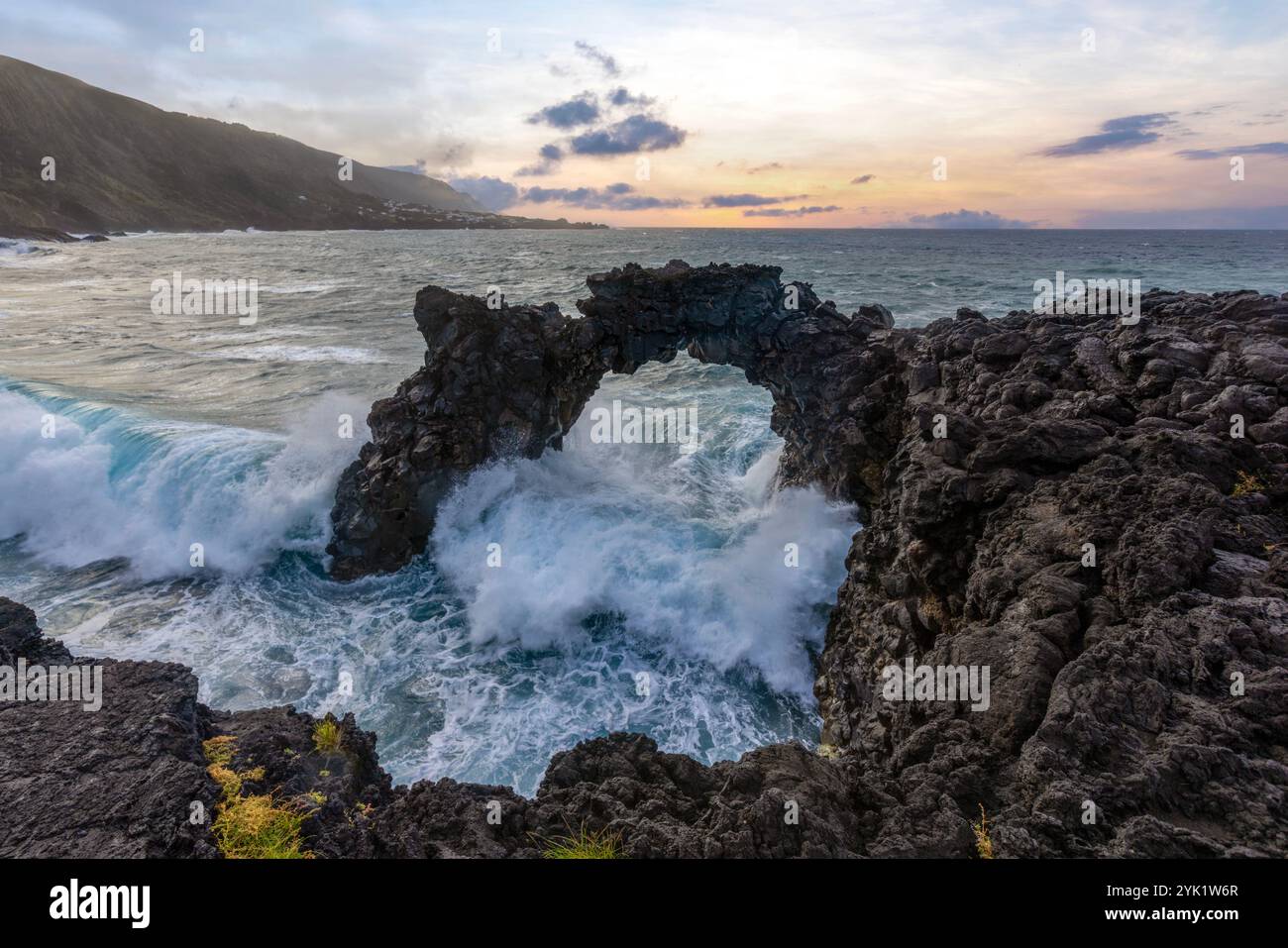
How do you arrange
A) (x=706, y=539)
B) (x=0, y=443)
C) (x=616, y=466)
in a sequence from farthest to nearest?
(x=616, y=466) < (x=0, y=443) < (x=706, y=539)

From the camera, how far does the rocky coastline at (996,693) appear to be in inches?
204

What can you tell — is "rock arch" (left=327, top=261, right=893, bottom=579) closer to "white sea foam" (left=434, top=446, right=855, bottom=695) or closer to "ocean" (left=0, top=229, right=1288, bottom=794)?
"ocean" (left=0, top=229, right=1288, bottom=794)

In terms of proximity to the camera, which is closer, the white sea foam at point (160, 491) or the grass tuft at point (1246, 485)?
the grass tuft at point (1246, 485)

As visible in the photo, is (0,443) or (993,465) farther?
(0,443)

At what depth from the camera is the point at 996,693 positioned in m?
6.74

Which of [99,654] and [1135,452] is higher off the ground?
[1135,452]

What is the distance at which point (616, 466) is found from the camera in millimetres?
22938

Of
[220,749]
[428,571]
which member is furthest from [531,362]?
[220,749]

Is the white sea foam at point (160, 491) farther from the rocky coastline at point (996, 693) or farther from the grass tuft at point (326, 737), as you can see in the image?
the grass tuft at point (326, 737)

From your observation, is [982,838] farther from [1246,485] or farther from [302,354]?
[302,354]

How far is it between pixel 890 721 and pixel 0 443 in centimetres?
2624

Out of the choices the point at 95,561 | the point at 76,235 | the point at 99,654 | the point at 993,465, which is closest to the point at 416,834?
the point at 993,465

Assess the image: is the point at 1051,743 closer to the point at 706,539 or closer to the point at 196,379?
the point at 706,539

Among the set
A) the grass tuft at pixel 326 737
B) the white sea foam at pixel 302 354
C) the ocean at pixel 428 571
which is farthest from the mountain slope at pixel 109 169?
the grass tuft at pixel 326 737
